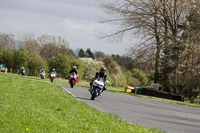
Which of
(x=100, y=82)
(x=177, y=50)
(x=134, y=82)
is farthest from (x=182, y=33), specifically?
(x=134, y=82)

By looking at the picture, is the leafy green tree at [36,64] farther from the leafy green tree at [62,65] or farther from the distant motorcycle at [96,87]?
the distant motorcycle at [96,87]

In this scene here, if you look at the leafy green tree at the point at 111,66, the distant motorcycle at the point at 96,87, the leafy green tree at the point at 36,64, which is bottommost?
the distant motorcycle at the point at 96,87

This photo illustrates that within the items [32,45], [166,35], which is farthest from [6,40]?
[166,35]

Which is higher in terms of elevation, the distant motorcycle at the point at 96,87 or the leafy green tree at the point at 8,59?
the leafy green tree at the point at 8,59

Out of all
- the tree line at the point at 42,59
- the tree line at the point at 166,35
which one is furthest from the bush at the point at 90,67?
the tree line at the point at 166,35

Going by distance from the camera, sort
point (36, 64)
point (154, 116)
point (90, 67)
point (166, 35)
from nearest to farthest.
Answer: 1. point (154, 116)
2. point (166, 35)
3. point (36, 64)
4. point (90, 67)

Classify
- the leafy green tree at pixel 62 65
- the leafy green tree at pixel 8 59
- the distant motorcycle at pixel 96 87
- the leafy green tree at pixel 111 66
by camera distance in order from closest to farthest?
the distant motorcycle at pixel 96 87
the leafy green tree at pixel 62 65
the leafy green tree at pixel 8 59
the leafy green tree at pixel 111 66

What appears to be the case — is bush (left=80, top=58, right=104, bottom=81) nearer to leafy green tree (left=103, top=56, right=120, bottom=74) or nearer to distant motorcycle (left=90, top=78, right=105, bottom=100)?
leafy green tree (left=103, top=56, right=120, bottom=74)

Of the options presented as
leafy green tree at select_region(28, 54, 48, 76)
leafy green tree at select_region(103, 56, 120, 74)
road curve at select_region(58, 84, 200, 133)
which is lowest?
road curve at select_region(58, 84, 200, 133)

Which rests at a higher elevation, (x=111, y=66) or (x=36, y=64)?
(x=111, y=66)

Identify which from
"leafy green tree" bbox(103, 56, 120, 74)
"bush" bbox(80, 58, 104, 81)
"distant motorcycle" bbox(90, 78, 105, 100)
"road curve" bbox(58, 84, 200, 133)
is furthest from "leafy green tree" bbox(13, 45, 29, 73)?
"road curve" bbox(58, 84, 200, 133)

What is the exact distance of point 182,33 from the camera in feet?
132

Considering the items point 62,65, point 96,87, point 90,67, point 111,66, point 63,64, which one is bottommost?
point 96,87

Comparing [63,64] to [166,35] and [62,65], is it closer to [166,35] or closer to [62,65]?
[62,65]
